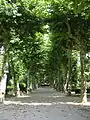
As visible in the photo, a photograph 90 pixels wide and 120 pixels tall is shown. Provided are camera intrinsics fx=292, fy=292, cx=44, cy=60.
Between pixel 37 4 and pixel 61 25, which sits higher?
pixel 37 4

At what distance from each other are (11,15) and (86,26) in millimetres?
5862

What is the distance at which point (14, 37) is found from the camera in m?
23.1

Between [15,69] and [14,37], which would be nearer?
[14,37]

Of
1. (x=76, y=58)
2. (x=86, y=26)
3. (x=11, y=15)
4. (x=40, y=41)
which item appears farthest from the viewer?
(x=76, y=58)

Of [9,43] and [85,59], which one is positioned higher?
[9,43]

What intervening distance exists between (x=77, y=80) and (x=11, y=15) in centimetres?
2992

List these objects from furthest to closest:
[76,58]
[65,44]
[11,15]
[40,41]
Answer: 1. [76,58]
2. [40,41]
3. [65,44]
4. [11,15]

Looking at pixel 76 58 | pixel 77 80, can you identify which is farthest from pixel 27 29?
pixel 77 80

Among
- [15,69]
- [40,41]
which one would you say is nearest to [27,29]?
[40,41]

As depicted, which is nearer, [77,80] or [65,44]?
[65,44]

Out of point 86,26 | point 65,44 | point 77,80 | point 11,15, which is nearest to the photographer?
point 11,15

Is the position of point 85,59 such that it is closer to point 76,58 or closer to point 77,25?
point 77,25

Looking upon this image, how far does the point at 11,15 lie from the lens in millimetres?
20828

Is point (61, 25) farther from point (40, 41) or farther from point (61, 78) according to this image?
point (61, 78)
